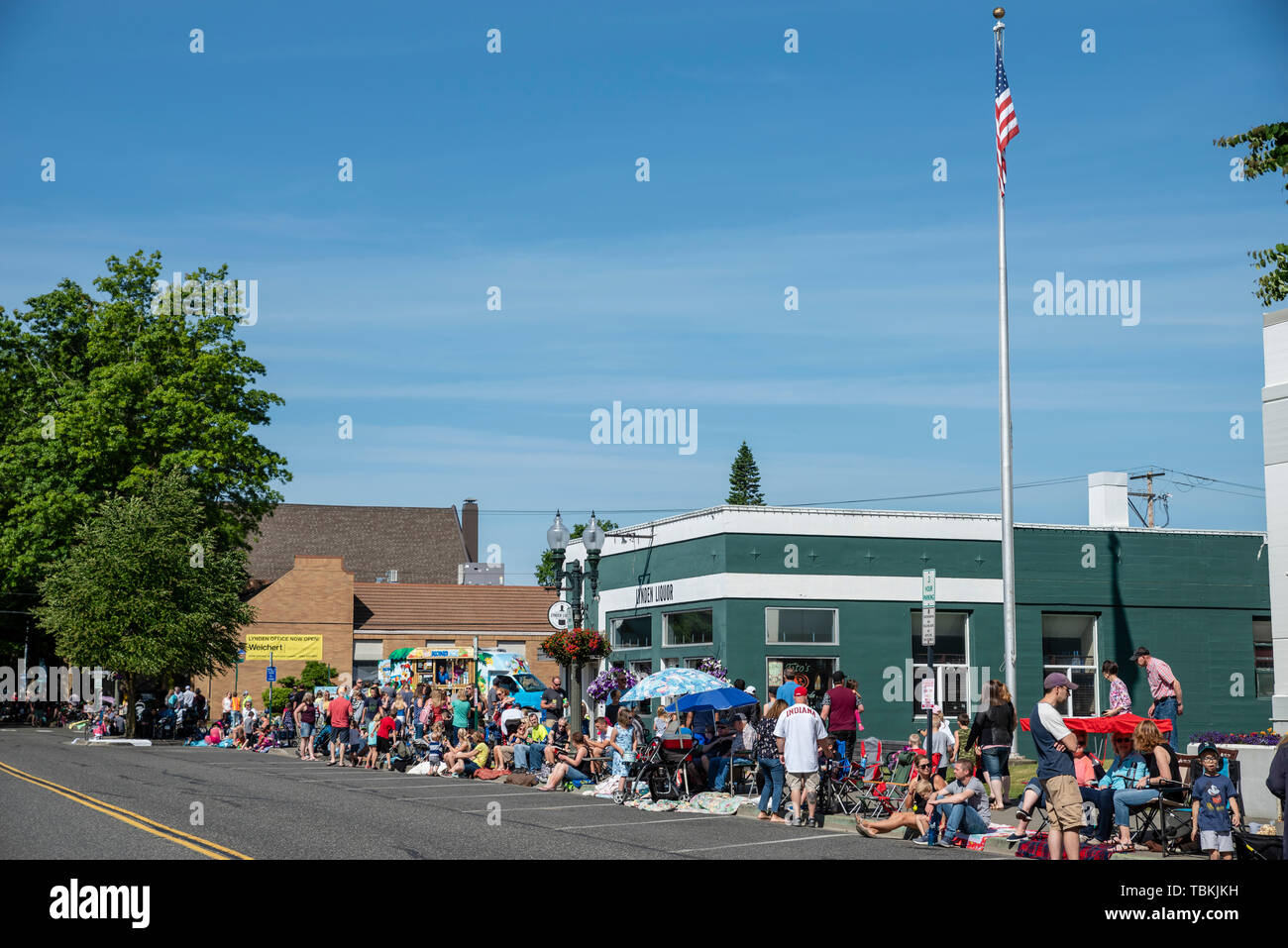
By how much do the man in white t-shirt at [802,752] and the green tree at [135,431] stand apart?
29.3 metres

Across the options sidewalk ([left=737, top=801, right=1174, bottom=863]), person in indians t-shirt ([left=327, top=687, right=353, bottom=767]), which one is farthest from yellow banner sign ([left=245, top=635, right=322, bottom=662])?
sidewalk ([left=737, top=801, right=1174, bottom=863])

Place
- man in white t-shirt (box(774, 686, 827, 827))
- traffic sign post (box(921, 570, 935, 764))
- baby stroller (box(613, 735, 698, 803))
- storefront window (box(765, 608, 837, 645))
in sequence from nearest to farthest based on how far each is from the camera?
1. man in white t-shirt (box(774, 686, 827, 827))
2. traffic sign post (box(921, 570, 935, 764))
3. baby stroller (box(613, 735, 698, 803))
4. storefront window (box(765, 608, 837, 645))

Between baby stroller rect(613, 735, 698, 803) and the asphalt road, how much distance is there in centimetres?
54

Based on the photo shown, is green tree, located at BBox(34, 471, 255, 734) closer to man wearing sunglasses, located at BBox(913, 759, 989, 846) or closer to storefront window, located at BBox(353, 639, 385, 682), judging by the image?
storefront window, located at BBox(353, 639, 385, 682)

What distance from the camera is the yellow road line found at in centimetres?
1358

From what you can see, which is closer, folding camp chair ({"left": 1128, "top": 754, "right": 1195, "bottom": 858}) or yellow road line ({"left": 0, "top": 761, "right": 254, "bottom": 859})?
yellow road line ({"left": 0, "top": 761, "right": 254, "bottom": 859})

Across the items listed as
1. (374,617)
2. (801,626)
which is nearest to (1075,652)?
(801,626)

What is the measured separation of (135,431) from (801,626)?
25225 millimetres

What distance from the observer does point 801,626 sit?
3341 centimetres

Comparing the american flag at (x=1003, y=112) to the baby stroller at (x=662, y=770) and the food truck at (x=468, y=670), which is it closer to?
the baby stroller at (x=662, y=770)

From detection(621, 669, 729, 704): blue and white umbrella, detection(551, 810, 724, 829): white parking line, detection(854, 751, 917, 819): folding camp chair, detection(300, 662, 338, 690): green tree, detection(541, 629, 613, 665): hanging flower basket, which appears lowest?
detection(300, 662, 338, 690): green tree

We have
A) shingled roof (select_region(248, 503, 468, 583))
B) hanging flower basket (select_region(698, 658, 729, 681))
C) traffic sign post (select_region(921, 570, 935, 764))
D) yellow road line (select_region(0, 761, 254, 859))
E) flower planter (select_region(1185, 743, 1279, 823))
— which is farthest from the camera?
shingled roof (select_region(248, 503, 468, 583))

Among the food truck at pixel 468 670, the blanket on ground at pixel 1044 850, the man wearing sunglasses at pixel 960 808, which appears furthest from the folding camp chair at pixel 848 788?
the food truck at pixel 468 670

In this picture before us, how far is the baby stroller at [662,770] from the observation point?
2141 cm
